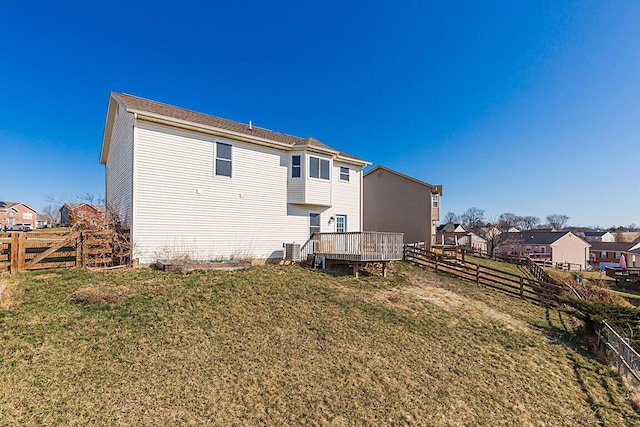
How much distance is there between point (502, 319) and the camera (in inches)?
382

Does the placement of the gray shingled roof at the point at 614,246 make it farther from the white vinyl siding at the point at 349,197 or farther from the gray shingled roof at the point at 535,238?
the white vinyl siding at the point at 349,197

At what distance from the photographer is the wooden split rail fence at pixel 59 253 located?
27.5ft

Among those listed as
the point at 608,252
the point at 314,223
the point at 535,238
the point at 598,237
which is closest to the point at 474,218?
the point at 535,238

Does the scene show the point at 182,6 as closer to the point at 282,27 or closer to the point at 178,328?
the point at 282,27

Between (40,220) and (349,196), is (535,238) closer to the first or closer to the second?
(349,196)

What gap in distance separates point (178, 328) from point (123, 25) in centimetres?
1450

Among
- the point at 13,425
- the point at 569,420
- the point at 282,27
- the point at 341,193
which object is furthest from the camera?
the point at 341,193

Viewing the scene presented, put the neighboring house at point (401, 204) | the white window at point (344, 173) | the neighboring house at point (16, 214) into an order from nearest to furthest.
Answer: the white window at point (344, 173) < the neighboring house at point (401, 204) < the neighboring house at point (16, 214)

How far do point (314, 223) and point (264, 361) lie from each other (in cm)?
1024

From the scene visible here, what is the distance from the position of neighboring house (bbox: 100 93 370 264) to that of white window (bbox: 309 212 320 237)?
0.05m

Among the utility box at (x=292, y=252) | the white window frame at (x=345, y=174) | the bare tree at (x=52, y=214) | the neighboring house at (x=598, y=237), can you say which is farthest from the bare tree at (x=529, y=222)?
the bare tree at (x=52, y=214)

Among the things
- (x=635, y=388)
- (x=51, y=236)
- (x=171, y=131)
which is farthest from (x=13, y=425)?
(x=635, y=388)

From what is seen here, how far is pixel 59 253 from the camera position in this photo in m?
9.84

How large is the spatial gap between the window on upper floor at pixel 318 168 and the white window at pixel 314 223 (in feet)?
6.77
